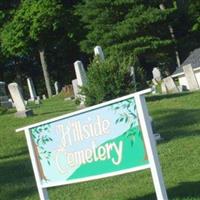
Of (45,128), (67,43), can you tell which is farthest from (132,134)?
(67,43)

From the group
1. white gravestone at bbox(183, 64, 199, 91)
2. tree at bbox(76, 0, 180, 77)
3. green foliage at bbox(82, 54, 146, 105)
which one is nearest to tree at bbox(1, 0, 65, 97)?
tree at bbox(76, 0, 180, 77)

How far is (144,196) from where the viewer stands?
920 centimetres

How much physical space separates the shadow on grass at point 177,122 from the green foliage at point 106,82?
2100 millimetres

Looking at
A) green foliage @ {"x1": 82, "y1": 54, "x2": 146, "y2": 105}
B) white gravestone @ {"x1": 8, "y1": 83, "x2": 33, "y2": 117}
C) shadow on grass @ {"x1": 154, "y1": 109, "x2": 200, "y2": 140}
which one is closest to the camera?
shadow on grass @ {"x1": 154, "y1": 109, "x2": 200, "y2": 140}

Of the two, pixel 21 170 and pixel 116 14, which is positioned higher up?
pixel 116 14

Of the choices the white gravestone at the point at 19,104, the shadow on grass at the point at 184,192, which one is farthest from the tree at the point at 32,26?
the shadow on grass at the point at 184,192

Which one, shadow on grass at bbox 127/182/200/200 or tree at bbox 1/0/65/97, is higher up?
tree at bbox 1/0/65/97

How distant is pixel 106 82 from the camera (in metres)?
20.8

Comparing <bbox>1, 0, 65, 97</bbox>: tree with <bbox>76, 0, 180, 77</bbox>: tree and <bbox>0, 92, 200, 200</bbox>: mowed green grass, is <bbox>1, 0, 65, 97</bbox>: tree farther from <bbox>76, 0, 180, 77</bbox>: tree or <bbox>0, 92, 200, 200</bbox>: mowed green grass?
<bbox>0, 92, 200, 200</bbox>: mowed green grass

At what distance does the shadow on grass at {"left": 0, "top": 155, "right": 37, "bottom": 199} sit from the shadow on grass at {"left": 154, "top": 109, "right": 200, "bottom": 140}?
328 cm

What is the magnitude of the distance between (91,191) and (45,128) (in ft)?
7.39

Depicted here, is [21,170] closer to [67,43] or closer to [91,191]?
[91,191]

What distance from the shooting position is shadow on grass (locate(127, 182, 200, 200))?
8.65 meters

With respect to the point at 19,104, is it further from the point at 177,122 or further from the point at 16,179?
the point at 16,179
